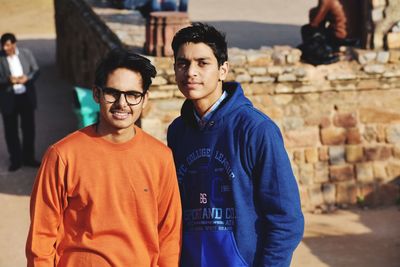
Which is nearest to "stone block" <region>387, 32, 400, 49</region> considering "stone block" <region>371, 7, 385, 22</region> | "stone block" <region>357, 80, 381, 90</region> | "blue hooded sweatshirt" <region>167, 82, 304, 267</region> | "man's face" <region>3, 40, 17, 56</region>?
"stone block" <region>371, 7, 385, 22</region>

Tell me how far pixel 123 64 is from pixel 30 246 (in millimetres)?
680

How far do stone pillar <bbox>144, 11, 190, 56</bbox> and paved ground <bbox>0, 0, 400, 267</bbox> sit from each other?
1976 mm

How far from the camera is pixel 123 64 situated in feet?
8.71

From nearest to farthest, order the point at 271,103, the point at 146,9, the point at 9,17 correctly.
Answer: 1. the point at 271,103
2. the point at 146,9
3. the point at 9,17

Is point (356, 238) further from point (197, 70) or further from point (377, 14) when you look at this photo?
point (197, 70)

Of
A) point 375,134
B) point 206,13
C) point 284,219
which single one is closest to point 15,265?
point 375,134

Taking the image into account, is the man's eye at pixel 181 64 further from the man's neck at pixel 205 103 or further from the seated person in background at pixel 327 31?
the seated person in background at pixel 327 31

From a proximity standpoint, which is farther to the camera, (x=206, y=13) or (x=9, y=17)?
(x=9, y=17)

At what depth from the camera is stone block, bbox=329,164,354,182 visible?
24.9ft

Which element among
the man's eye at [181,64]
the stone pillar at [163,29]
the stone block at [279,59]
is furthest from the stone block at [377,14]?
the man's eye at [181,64]

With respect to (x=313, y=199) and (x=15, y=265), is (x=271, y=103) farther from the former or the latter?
(x=15, y=265)

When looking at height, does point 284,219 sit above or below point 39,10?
above

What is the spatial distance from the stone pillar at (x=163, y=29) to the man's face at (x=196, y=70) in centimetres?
420

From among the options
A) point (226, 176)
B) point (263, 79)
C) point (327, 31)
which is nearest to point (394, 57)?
point (327, 31)
